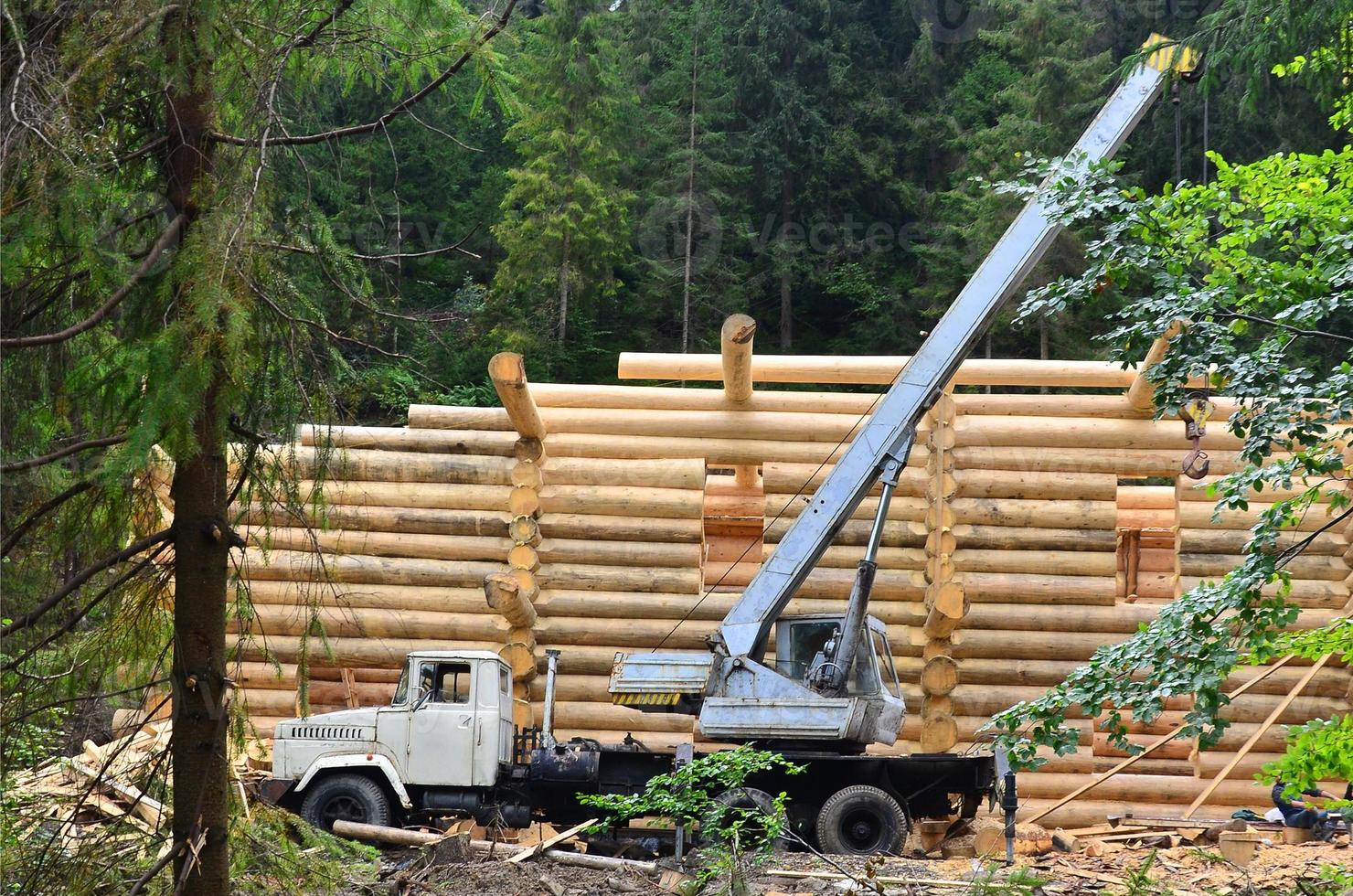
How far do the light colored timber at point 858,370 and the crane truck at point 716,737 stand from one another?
9.93 ft

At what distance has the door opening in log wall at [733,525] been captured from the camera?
18.1 m

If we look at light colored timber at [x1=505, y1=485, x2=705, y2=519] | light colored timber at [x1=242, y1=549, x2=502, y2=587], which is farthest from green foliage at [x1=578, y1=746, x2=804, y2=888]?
light colored timber at [x1=242, y1=549, x2=502, y2=587]

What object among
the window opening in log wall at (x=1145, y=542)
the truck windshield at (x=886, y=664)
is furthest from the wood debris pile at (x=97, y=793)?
the window opening in log wall at (x=1145, y=542)

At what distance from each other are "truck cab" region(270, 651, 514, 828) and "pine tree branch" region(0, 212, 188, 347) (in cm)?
754

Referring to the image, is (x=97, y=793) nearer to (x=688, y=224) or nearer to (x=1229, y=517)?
(x=1229, y=517)

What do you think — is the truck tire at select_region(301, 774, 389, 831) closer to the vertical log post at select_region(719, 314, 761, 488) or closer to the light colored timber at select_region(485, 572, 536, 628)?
the light colored timber at select_region(485, 572, 536, 628)

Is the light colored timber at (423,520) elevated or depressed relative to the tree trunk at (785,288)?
depressed

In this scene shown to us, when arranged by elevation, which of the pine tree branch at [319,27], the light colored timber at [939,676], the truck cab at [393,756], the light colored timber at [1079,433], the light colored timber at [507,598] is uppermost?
the pine tree branch at [319,27]

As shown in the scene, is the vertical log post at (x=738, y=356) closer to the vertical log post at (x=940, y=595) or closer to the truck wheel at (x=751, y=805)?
the vertical log post at (x=940, y=595)

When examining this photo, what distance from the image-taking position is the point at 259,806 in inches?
270

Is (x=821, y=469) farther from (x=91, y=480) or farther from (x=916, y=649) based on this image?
(x=91, y=480)

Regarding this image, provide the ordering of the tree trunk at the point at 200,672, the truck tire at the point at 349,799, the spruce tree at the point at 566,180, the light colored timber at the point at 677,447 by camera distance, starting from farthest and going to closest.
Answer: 1. the spruce tree at the point at 566,180
2. the light colored timber at the point at 677,447
3. the truck tire at the point at 349,799
4. the tree trunk at the point at 200,672

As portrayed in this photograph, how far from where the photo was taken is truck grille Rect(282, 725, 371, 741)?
12398 millimetres

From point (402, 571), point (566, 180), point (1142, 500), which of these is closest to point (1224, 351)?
point (402, 571)
